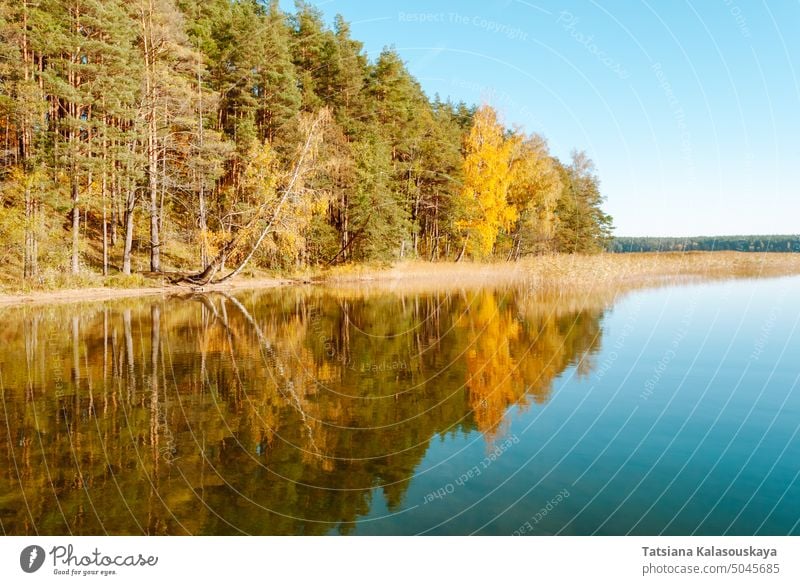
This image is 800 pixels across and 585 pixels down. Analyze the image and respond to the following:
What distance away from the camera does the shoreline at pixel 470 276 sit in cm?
3347

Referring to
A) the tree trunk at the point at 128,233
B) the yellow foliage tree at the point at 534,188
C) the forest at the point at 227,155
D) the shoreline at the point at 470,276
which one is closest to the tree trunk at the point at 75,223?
the forest at the point at 227,155

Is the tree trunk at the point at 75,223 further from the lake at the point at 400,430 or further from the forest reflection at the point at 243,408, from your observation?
the lake at the point at 400,430

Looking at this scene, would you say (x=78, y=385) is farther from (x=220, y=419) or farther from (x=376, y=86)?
(x=376, y=86)

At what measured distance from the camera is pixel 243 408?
11547 millimetres

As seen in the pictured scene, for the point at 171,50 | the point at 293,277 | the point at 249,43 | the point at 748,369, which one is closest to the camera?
the point at 748,369

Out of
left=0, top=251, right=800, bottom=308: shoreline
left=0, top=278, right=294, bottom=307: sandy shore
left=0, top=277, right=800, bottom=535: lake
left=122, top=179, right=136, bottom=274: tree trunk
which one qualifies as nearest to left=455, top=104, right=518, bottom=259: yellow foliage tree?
left=0, top=251, right=800, bottom=308: shoreline

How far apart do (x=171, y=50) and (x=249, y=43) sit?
277 inches

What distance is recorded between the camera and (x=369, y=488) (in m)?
7.94

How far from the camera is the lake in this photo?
23.6 ft

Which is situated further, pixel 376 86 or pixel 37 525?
pixel 376 86
